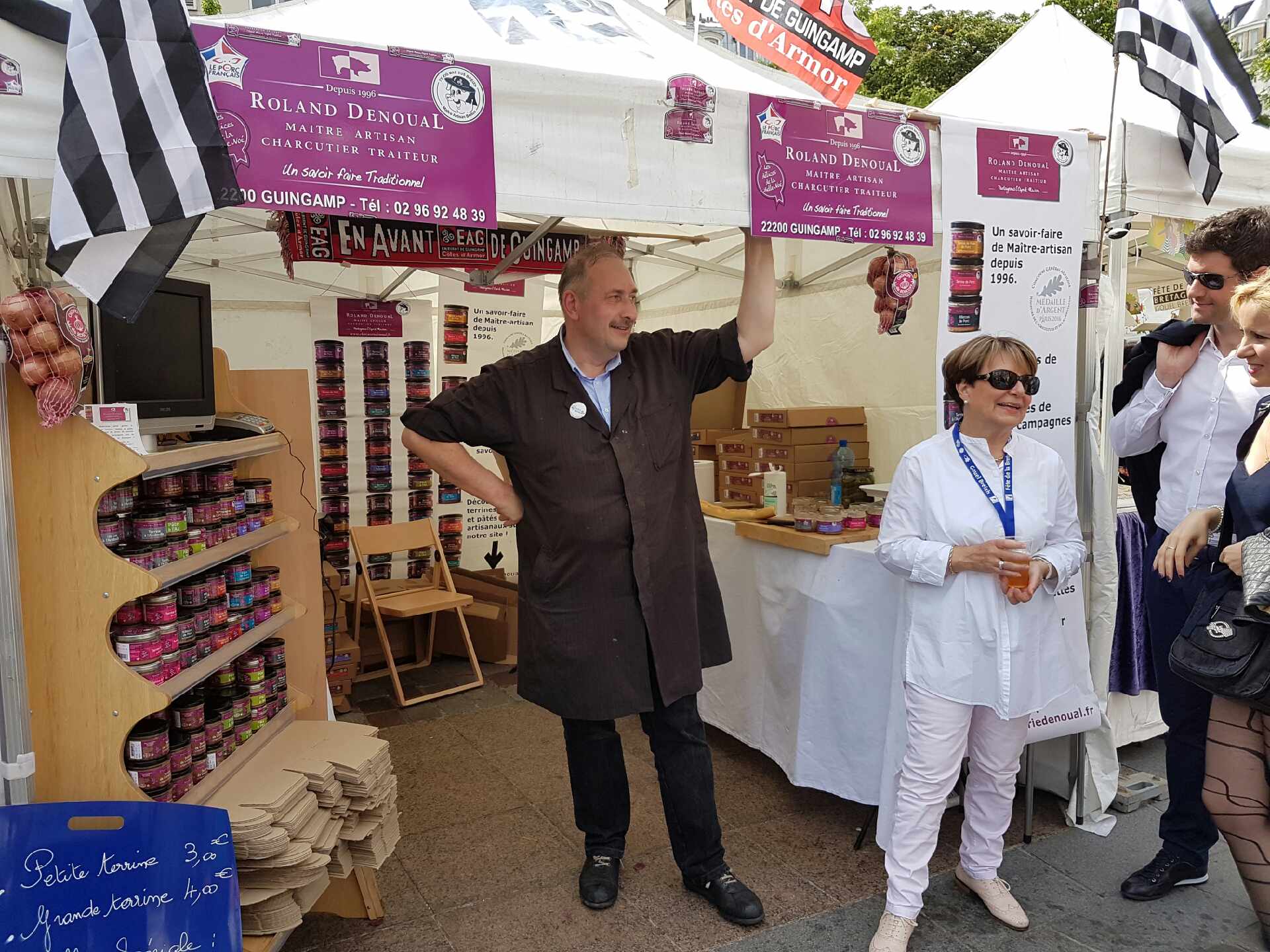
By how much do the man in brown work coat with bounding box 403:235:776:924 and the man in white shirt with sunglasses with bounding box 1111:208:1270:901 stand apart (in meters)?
1.16

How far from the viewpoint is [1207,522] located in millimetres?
2326

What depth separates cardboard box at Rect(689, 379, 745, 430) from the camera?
6211mm

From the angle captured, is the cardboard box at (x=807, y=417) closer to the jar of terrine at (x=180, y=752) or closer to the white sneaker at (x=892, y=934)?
the white sneaker at (x=892, y=934)

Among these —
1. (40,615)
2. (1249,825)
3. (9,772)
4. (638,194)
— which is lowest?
(1249,825)

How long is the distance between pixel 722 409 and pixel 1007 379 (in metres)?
3.99

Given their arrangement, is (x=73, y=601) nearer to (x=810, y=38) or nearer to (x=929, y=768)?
(x=929, y=768)

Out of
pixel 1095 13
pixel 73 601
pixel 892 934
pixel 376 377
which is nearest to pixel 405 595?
pixel 376 377

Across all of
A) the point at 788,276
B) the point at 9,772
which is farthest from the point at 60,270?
the point at 788,276

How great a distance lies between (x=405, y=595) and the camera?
16.6ft

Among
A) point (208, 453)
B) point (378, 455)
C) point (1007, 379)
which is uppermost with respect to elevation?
point (1007, 379)

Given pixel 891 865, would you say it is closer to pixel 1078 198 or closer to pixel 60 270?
pixel 1078 198

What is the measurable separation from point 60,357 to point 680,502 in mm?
1513

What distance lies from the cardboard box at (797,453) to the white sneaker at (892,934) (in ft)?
8.82

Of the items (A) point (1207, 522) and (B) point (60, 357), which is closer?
(B) point (60, 357)
